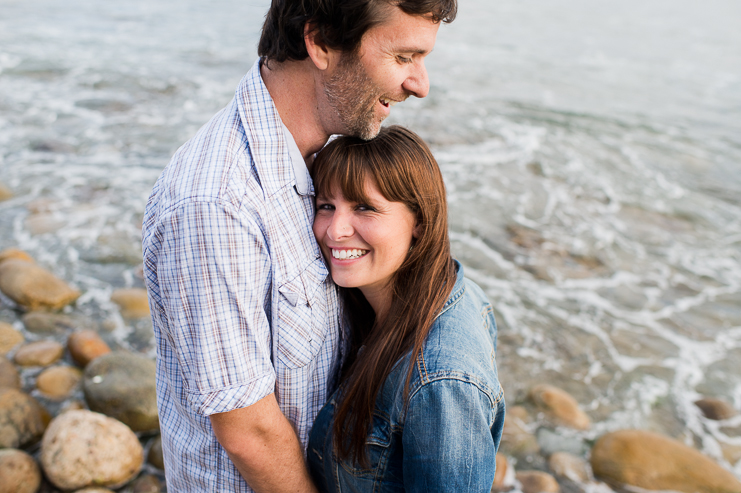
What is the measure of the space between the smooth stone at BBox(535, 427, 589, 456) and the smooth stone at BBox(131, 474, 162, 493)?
10.1 ft

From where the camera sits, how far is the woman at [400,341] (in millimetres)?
1794

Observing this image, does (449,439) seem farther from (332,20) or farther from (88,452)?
(88,452)

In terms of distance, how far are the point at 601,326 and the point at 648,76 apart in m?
14.3

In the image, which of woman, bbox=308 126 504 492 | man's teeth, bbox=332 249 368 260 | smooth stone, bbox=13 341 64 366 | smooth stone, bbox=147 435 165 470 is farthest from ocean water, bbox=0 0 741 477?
man's teeth, bbox=332 249 368 260

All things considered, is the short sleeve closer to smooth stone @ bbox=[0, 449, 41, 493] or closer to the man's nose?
the man's nose

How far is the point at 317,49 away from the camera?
2.04 m

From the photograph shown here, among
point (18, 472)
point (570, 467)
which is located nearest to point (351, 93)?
point (18, 472)

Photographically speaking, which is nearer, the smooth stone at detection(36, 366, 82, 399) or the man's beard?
the man's beard

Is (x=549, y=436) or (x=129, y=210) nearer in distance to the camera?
(x=549, y=436)

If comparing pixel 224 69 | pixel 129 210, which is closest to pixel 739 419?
pixel 129 210

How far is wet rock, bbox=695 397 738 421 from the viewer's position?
5.16 m

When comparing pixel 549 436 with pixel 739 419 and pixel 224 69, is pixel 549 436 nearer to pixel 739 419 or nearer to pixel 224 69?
pixel 739 419

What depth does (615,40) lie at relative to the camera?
21.9 m

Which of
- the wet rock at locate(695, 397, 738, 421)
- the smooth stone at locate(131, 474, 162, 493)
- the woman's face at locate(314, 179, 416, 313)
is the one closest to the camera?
the woman's face at locate(314, 179, 416, 313)
